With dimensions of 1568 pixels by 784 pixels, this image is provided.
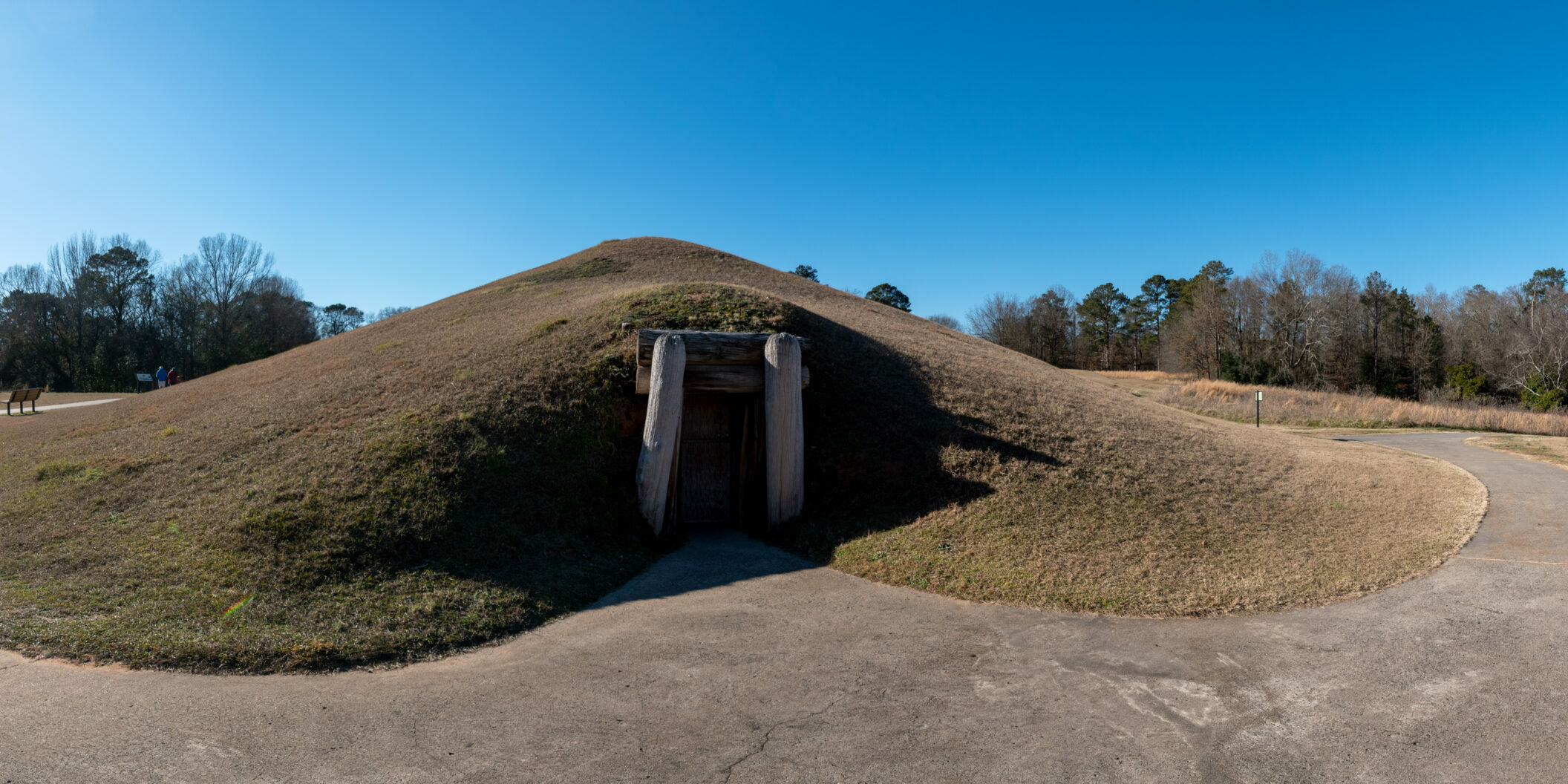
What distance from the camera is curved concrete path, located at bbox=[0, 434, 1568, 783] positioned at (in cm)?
418

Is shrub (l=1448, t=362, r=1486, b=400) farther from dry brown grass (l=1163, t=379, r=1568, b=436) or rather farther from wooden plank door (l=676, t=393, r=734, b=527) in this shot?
wooden plank door (l=676, t=393, r=734, b=527)

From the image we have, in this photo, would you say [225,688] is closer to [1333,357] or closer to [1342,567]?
[1342,567]

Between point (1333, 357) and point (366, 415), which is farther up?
point (1333, 357)

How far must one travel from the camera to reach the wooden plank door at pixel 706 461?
11203 mm

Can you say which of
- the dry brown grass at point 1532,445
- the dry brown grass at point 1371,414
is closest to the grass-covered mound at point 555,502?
the dry brown grass at point 1532,445

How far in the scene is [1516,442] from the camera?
18.6 m

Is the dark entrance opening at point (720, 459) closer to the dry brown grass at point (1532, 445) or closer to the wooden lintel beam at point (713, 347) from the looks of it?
the wooden lintel beam at point (713, 347)

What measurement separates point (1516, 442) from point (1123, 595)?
19325mm

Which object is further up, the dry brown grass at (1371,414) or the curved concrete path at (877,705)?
the dry brown grass at (1371,414)

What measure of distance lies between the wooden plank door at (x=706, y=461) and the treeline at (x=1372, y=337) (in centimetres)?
4640

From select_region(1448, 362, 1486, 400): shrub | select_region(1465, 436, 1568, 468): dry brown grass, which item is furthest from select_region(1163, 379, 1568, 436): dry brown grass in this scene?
select_region(1448, 362, 1486, 400): shrub

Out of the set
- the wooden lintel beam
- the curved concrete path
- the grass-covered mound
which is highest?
the wooden lintel beam

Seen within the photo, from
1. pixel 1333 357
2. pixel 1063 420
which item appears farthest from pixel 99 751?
pixel 1333 357

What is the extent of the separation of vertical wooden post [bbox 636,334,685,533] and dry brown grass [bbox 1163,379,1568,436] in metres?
24.2
